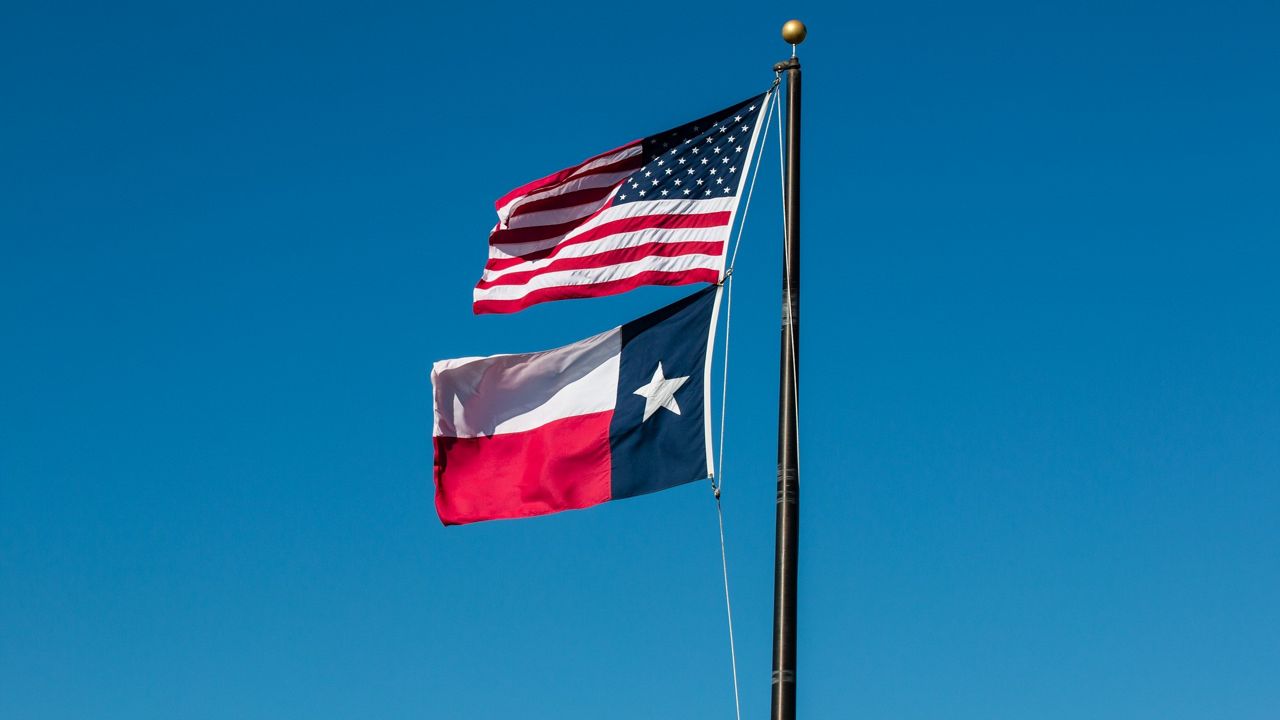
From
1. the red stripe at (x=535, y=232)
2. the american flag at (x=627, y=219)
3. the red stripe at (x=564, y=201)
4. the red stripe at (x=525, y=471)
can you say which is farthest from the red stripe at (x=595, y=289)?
the red stripe at (x=525, y=471)

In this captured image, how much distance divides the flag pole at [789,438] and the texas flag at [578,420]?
1.52m

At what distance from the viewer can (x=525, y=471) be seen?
54.4 feet

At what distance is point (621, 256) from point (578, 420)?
1922 millimetres

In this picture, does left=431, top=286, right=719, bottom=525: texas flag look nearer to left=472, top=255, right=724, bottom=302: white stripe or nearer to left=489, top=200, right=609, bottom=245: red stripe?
left=472, top=255, right=724, bottom=302: white stripe

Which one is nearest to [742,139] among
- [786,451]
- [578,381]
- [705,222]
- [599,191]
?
[705,222]

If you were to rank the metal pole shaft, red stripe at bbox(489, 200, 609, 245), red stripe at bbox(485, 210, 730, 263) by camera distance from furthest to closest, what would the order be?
red stripe at bbox(489, 200, 609, 245) → red stripe at bbox(485, 210, 730, 263) → the metal pole shaft

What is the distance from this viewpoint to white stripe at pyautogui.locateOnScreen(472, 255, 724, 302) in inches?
610

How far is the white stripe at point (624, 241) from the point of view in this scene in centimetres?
1562

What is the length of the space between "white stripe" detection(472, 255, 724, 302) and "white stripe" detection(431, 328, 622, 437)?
696 millimetres

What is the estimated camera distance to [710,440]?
14.6 metres

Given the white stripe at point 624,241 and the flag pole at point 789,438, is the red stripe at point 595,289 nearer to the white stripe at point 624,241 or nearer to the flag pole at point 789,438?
the white stripe at point 624,241

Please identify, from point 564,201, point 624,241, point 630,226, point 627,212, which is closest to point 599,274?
point 624,241

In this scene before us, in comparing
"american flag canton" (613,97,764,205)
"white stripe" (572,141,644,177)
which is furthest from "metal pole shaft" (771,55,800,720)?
"white stripe" (572,141,644,177)

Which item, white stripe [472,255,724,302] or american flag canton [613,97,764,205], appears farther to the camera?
american flag canton [613,97,764,205]
